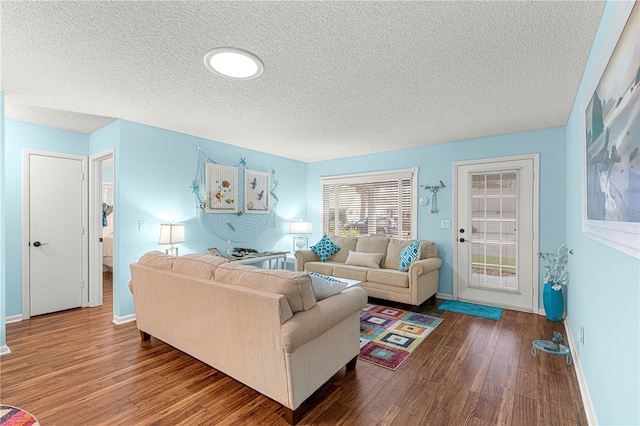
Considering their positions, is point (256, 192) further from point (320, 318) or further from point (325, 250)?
point (320, 318)

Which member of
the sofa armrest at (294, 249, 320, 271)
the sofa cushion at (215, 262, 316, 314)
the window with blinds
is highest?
the window with blinds

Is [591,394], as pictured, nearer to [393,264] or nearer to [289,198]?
[393,264]

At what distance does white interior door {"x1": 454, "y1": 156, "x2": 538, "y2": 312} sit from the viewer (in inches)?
157

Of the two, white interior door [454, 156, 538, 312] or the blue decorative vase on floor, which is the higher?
white interior door [454, 156, 538, 312]

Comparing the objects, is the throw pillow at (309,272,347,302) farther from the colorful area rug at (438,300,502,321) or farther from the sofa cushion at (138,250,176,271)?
the colorful area rug at (438,300,502,321)

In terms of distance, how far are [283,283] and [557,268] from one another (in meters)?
3.69

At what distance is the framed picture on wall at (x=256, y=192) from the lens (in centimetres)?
513

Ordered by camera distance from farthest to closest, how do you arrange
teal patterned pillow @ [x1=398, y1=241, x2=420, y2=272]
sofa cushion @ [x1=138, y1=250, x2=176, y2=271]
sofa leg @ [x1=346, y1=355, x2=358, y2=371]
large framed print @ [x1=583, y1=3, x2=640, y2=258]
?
teal patterned pillow @ [x1=398, y1=241, x2=420, y2=272] < sofa cushion @ [x1=138, y1=250, x2=176, y2=271] < sofa leg @ [x1=346, y1=355, x2=358, y2=371] < large framed print @ [x1=583, y1=3, x2=640, y2=258]

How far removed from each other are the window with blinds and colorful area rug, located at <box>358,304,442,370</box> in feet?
5.17

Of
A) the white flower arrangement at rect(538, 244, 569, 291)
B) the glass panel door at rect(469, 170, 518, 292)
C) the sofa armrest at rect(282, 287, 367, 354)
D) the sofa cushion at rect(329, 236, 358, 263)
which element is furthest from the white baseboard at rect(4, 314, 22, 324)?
the white flower arrangement at rect(538, 244, 569, 291)

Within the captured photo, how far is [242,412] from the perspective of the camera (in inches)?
76.4

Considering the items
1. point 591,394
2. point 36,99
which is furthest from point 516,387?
point 36,99

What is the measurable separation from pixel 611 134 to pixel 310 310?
1.82 meters

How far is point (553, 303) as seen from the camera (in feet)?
11.6
